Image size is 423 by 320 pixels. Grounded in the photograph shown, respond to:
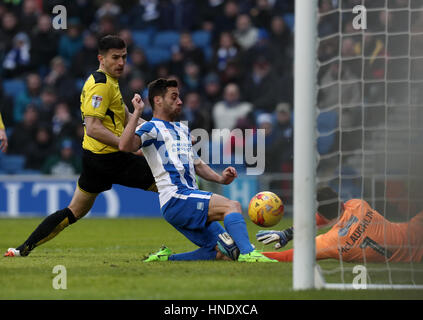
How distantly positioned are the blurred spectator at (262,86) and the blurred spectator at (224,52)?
514 mm

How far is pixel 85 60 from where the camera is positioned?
15.6 m

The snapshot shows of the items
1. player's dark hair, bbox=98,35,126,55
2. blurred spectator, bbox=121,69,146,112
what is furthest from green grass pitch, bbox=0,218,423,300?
blurred spectator, bbox=121,69,146,112

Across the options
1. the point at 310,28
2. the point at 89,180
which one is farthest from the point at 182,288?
the point at 89,180

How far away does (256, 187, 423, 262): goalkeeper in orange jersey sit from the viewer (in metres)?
6.51

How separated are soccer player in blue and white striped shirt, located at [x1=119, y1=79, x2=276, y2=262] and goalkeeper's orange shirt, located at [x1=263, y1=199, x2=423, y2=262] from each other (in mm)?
614

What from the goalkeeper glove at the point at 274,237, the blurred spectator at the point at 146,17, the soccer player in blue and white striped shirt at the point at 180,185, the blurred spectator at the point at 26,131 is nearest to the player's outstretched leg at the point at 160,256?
the soccer player in blue and white striped shirt at the point at 180,185

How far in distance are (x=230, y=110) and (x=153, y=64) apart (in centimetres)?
254

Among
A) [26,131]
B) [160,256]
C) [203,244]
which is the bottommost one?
[160,256]

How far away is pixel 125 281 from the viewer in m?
5.74

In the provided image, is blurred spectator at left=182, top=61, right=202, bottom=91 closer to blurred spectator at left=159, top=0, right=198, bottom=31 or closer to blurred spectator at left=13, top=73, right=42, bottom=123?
blurred spectator at left=159, top=0, right=198, bottom=31

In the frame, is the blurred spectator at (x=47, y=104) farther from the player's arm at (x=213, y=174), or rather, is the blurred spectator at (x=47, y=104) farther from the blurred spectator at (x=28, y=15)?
the player's arm at (x=213, y=174)

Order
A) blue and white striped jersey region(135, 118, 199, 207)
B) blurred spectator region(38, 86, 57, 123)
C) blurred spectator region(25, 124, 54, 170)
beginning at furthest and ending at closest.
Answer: blurred spectator region(38, 86, 57, 123), blurred spectator region(25, 124, 54, 170), blue and white striped jersey region(135, 118, 199, 207)

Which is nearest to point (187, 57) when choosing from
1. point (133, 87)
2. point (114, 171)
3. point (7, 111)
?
point (133, 87)
